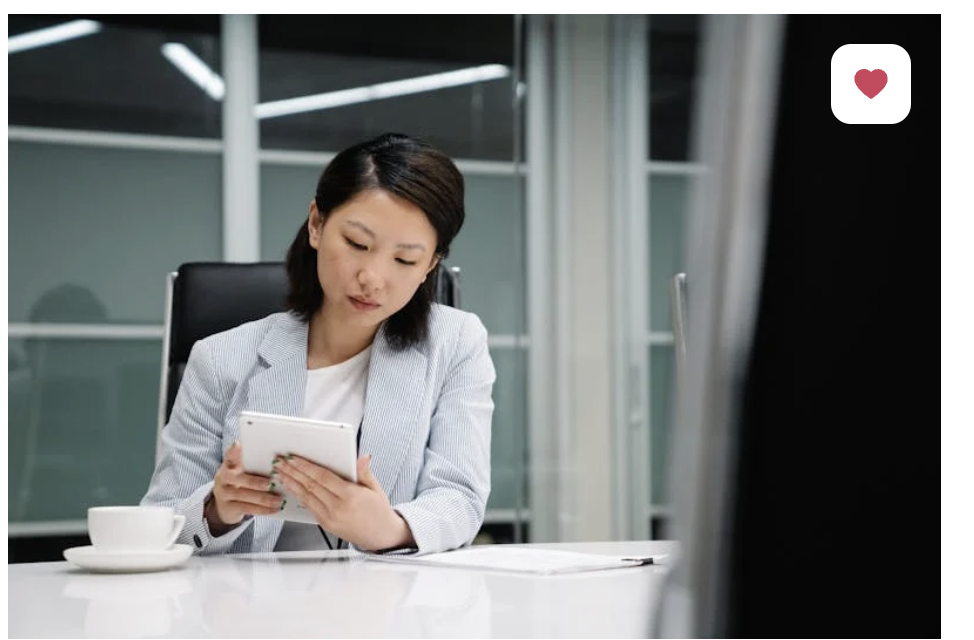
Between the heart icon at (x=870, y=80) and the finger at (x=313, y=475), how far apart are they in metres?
0.93

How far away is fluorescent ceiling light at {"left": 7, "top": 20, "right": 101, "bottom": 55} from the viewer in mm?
3451

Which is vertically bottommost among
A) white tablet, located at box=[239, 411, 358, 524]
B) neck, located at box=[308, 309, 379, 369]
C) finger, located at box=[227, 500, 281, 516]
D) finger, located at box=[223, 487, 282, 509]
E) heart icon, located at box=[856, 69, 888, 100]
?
finger, located at box=[227, 500, 281, 516]

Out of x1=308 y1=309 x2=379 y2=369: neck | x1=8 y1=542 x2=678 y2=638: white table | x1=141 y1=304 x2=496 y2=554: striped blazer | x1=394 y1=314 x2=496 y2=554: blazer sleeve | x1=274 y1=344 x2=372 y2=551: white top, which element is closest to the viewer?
x1=8 y1=542 x2=678 y2=638: white table

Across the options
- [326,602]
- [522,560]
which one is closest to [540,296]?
[522,560]

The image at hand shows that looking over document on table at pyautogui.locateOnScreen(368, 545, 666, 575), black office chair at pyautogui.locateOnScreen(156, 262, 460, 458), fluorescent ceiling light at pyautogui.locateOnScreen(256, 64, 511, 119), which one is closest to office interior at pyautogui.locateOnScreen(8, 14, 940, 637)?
fluorescent ceiling light at pyautogui.locateOnScreen(256, 64, 511, 119)

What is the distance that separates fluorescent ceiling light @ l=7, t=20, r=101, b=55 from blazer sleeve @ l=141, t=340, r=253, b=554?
226 centimetres

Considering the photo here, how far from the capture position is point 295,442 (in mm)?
1136

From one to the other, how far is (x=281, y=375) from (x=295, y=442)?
1.40ft

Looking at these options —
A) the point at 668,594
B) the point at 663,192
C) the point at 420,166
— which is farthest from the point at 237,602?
the point at 663,192

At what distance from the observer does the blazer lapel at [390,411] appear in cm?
150

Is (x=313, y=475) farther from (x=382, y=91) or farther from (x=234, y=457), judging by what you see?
(x=382, y=91)

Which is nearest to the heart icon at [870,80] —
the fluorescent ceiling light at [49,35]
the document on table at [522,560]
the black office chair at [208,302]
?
the document on table at [522,560]

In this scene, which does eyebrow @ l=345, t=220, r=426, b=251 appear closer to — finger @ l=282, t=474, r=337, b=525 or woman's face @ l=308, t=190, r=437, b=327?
woman's face @ l=308, t=190, r=437, b=327
